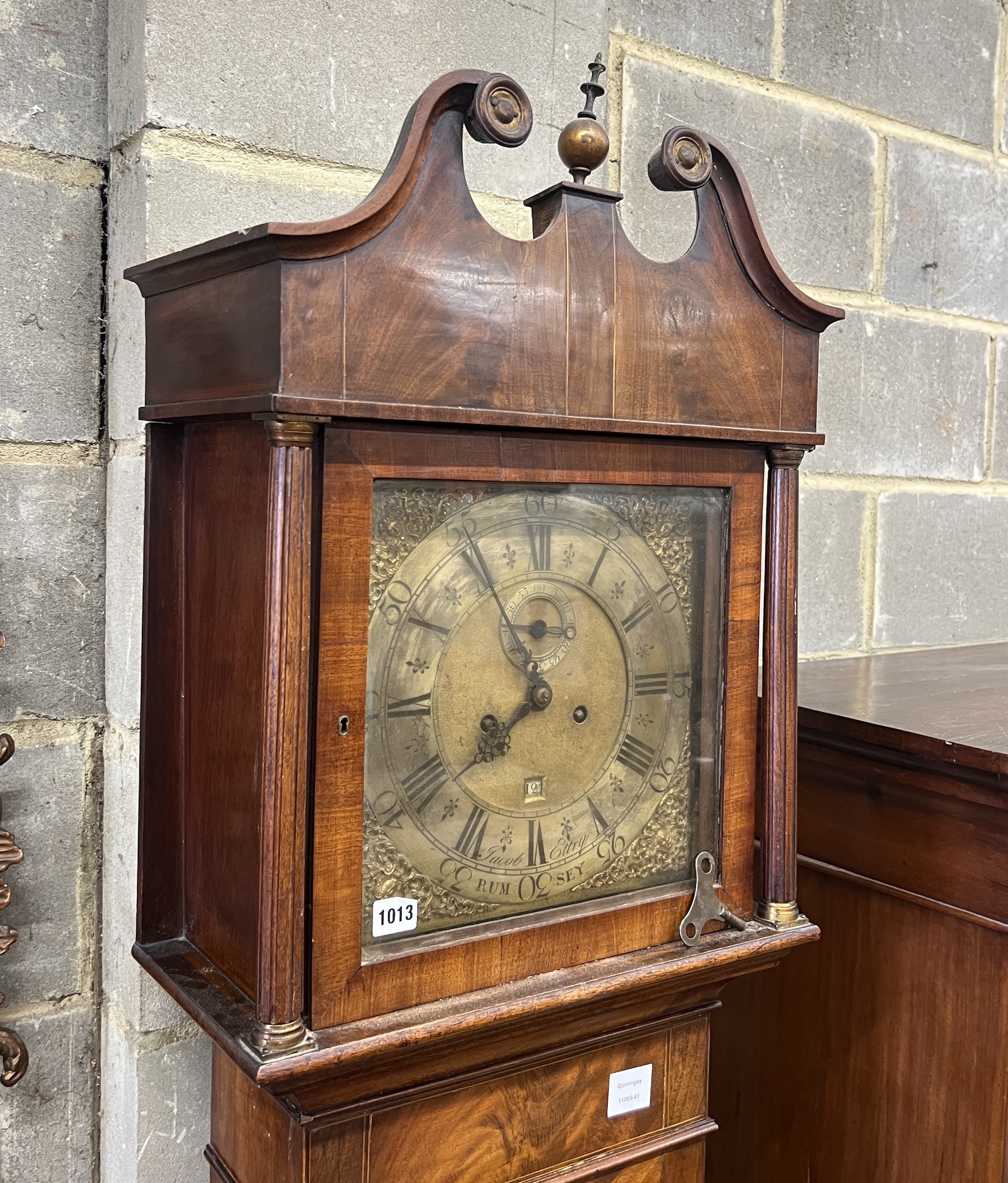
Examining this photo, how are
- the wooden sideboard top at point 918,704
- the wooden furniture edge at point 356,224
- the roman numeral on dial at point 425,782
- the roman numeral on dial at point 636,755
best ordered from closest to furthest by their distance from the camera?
the wooden furniture edge at point 356,224 → the roman numeral on dial at point 425,782 → the roman numeral on dial at point 636,755 → the wooden sideboard top at point 918,704

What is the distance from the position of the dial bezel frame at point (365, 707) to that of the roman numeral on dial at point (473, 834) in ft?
0.19

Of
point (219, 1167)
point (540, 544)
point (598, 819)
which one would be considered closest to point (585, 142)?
point (540, 544)

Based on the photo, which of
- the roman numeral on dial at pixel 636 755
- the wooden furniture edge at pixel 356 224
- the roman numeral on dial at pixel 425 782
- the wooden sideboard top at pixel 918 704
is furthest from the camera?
the wooden sideboard top at pixel 918 704

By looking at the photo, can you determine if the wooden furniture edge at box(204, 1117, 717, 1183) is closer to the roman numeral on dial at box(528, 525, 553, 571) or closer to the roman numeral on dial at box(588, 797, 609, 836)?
the roman numeral on dial at box(588, 797, 609, 836)

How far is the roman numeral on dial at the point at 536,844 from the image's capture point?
2.85ft

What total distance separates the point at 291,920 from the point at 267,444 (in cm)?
32

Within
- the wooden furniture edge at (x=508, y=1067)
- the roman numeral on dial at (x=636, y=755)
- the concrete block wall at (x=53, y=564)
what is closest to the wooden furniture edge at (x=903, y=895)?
the wooden furniture edge at (x=508, y=1067)

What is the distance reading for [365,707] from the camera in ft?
2.54

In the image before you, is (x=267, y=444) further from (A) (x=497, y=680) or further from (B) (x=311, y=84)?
(B) (x=311, y=84)

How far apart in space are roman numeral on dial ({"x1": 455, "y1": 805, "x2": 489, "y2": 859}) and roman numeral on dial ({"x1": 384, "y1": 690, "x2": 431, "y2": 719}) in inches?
3.6

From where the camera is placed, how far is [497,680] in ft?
2.76

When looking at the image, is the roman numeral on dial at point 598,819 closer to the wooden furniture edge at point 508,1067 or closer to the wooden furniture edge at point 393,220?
the wooden furniture edge at point 508,1067

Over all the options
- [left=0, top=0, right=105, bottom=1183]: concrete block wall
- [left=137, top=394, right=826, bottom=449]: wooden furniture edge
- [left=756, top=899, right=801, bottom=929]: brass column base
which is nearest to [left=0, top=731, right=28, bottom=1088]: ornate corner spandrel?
[left=0, top=0, right=105, bottom=1183]: concrete block wall

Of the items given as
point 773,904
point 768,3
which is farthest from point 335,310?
point 768,3
